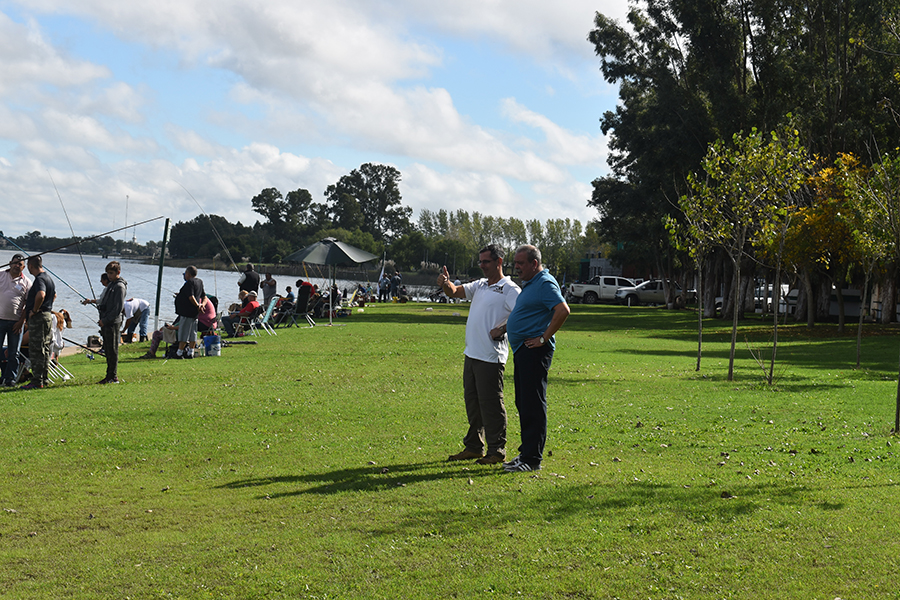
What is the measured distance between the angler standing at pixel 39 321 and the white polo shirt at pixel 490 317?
23.7 feet

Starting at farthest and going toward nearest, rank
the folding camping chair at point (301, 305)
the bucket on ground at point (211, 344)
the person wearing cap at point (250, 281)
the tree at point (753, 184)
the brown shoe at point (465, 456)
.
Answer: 1. the folding camping chair at point (301, 305)
2. the person wearing cap at point (250, 281)
3. the bucket on ground at point (211, 344)
4. the tree at point (753, 184)
5. the brown shoe at point (465, 456)

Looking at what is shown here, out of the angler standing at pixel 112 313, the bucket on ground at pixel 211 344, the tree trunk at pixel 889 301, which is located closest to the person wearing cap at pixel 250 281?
the bucket on ground at pixel 211 344

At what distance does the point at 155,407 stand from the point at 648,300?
2044 inches

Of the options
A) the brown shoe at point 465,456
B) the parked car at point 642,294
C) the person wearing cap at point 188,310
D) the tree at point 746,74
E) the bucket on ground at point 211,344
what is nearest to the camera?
the brown shoe at point 465,456

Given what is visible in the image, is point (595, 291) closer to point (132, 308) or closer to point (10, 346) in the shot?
point (132, 308)

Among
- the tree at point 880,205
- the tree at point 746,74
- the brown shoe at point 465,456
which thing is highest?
the tree at point 746,74

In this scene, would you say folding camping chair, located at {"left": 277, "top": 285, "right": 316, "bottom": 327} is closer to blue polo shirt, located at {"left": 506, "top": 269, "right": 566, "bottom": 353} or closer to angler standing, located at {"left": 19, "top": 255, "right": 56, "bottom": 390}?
angler standing, located at {"left": 19, "top": 255, "right": 56, "bottom": 390}

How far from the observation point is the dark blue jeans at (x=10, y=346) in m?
12.1

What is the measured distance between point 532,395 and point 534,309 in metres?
0.69

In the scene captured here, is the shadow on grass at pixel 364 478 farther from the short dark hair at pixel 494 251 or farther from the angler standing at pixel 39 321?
the angler standing at pixel 39 321

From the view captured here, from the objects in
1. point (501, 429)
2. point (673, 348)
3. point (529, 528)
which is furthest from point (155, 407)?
point (673, 348)

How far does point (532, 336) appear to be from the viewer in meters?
6.56

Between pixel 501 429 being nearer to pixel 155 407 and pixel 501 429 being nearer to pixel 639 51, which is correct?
pixel 155 407

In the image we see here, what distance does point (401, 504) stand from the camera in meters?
5.94
